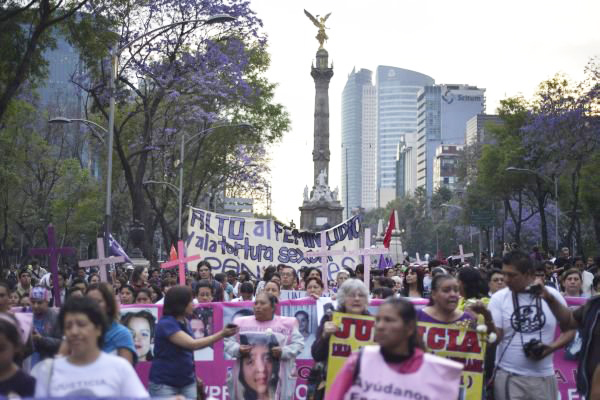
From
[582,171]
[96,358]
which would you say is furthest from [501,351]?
[582,171]

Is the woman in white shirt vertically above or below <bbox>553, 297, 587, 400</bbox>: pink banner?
above

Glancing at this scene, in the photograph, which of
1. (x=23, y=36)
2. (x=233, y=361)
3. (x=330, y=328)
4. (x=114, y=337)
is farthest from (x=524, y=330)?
(x=23, y=36)

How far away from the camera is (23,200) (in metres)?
51.4

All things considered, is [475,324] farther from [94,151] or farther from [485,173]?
[485,173]

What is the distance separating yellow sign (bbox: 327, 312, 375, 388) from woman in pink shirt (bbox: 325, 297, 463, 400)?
8.26ft

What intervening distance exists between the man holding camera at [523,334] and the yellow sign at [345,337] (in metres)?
0.99

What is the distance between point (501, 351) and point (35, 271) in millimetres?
18945

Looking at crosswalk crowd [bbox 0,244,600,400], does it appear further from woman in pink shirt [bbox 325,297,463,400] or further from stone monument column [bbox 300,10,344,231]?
stone monument column [bbox 300,10,344,231]

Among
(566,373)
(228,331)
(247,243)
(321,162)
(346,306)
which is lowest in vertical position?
(566,373)

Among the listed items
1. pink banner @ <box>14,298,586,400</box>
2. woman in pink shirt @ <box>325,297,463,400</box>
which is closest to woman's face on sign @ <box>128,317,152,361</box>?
pink banner @ <box>14,298,586,400</box>

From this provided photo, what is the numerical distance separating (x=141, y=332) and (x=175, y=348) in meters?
2.44

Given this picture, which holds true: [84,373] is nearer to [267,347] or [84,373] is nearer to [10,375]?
[10,375]

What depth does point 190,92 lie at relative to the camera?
29.7 metres

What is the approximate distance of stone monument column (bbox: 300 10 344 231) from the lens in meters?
76.0
